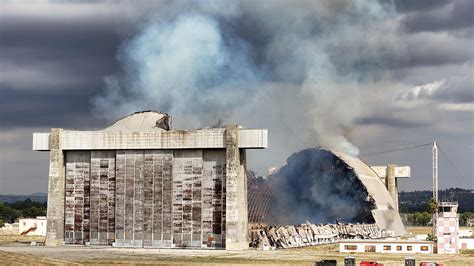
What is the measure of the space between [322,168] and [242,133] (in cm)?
6964

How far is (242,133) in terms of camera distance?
343 feet

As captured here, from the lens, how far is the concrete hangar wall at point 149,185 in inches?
4104

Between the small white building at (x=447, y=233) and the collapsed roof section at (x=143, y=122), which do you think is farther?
the collapsed roof section at (x=143, y=122)

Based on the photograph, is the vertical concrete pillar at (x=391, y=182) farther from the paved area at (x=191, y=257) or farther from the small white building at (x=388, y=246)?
the paved area at (x=191, y=257)

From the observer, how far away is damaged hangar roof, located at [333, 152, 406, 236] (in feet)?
563

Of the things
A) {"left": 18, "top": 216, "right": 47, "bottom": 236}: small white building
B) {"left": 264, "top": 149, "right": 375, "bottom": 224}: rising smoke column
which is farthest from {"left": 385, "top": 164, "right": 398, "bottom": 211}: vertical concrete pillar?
{"left": 18, "top": 216, "right": 47, "bottom": 236}: small white building

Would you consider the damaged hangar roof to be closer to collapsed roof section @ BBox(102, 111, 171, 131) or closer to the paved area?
collapsed roof section @ BBox(102, 111, 171, 131)

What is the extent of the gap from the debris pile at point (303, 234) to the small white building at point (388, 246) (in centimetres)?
988

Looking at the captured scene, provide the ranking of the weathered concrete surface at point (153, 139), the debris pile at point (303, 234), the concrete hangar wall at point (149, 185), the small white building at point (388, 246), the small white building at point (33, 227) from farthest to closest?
the small white building at point (33, 227) < the debris pile at point (303, 234) < the concrete hangar wall at point (149, 185) < the weathered concrete surface at point (153, 139) < the small white building at point (388, 246)

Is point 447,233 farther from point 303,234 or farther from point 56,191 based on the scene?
point 56,191

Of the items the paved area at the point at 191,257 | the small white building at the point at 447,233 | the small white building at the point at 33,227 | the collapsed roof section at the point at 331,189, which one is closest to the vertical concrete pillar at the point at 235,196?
the paved area at the point at 191,257

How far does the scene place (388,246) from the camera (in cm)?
10406

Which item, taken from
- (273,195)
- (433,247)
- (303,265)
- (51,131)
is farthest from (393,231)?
(303,265)

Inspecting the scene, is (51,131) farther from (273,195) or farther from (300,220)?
(300,220)
